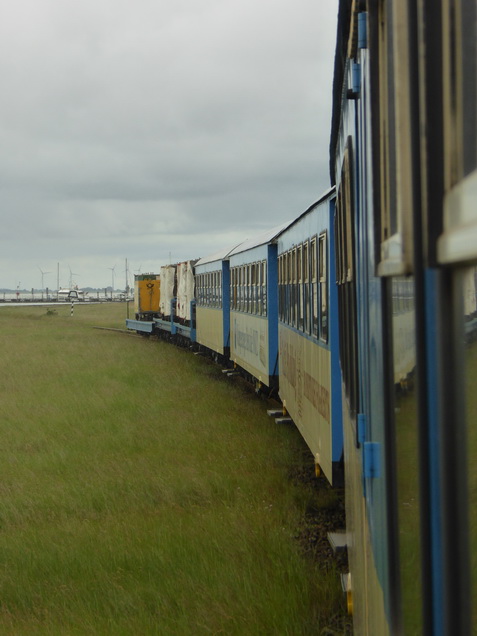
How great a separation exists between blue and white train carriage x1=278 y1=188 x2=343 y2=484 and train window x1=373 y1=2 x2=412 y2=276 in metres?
4.94

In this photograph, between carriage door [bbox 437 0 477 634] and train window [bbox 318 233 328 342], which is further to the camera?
train window [bbox 318 233 328 342]

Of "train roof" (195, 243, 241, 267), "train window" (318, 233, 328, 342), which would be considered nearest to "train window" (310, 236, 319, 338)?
"train window" (318, 233, 328, 342)

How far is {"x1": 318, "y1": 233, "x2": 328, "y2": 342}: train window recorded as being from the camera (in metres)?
6.94

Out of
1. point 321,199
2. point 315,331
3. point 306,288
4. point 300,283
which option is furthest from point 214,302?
point 321,199

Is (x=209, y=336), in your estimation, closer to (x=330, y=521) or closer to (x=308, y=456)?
(x=308, y=456)

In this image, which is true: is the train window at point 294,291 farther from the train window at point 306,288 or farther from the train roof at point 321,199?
the train window at point 306,288

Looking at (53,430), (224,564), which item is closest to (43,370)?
(53,430)

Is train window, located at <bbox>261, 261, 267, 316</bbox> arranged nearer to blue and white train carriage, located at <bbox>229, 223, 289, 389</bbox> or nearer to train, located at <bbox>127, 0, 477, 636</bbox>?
blue and white train carriage, located at <bbox>229, 223, 289, 389</bbox>

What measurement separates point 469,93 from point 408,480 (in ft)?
2.59

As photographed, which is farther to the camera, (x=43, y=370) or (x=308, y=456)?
(x=43, y=370)

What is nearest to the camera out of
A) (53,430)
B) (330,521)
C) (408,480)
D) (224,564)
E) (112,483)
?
(408,480)

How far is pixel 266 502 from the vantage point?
8.76 m

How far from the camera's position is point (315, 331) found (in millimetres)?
7754

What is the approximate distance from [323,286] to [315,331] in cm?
74
